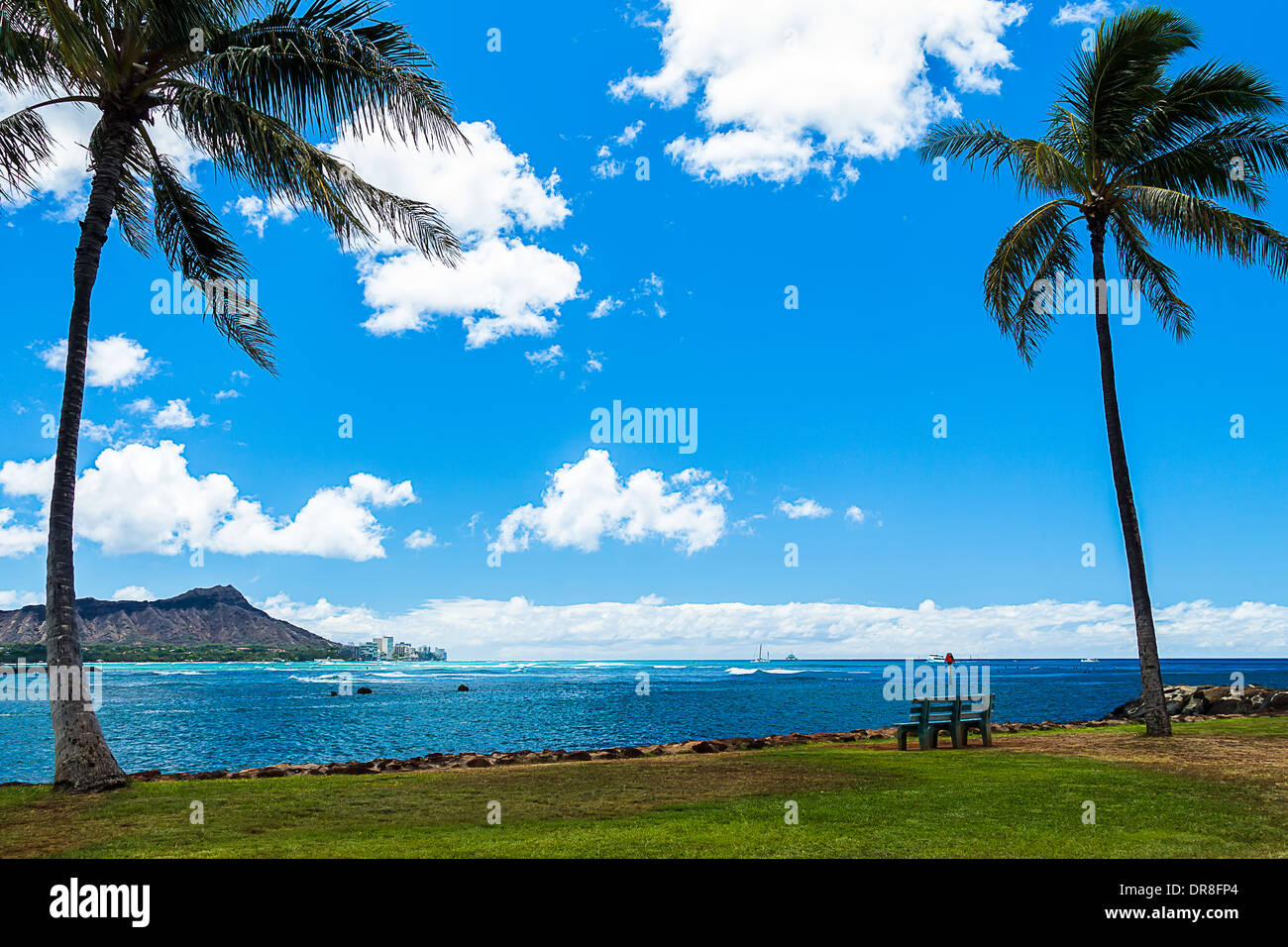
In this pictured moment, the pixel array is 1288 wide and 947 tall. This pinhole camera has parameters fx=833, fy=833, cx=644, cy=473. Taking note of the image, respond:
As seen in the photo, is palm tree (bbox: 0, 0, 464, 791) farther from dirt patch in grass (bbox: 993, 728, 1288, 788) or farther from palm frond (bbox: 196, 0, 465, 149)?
dirt patch in grass (bbox: 993, 728, 1288, 788)

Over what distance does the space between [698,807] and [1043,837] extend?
142 inches

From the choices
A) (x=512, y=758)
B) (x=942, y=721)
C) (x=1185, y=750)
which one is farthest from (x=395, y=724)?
(x=1185, y=750)

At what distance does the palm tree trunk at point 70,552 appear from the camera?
11164 millimetres

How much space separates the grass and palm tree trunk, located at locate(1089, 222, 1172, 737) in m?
3.12

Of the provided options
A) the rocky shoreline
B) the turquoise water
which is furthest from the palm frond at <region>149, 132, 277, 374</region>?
the turquoise water

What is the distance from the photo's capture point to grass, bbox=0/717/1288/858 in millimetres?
7281

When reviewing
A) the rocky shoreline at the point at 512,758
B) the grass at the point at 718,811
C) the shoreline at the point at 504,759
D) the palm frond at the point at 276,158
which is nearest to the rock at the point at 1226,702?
the rocky shoreline at the point at 512,758

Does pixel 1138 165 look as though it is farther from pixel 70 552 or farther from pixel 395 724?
pixel 395 724

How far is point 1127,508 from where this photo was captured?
17.7 meters

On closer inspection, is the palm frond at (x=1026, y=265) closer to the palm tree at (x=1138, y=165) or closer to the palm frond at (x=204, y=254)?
the palm tree at (x=1138, y=165)

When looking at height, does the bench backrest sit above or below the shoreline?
above

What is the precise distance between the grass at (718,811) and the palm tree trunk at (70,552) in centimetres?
56
